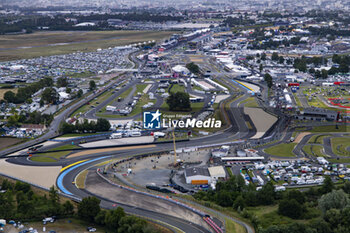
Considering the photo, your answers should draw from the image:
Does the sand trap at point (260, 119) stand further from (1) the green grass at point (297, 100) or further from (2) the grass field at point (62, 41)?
(2) the grass field at point (62, 41)

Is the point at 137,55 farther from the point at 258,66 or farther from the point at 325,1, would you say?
the point at 325,1

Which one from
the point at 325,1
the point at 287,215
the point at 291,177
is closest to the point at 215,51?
the point at 291,177

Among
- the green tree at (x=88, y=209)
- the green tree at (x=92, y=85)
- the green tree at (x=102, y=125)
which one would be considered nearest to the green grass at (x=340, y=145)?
the green tree at (x=102, y=125)

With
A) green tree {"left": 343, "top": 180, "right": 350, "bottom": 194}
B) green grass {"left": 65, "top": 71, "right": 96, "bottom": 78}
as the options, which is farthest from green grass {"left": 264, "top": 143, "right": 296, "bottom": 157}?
green grass {"left": 65, "top": 71, "right": 96, "bottom": 78}

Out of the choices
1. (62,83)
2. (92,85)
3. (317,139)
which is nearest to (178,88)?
(92,85)

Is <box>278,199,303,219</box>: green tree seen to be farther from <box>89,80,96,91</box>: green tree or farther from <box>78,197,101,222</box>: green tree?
<box>89,80,96,91</box>: green tree

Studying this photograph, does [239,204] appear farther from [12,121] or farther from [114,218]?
[12,121]
